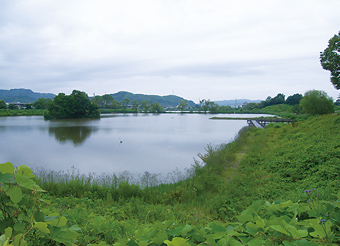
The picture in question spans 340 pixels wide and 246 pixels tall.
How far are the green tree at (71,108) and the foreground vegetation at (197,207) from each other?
4202 cm

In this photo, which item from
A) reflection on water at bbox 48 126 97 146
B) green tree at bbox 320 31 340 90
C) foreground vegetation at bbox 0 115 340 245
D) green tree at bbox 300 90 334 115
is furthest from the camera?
green tree at bbox 300 90 334 115

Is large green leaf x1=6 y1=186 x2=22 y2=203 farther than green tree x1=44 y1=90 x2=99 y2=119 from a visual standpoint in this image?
No

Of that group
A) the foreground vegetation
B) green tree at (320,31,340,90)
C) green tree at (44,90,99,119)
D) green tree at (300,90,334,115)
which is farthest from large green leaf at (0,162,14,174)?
green tree at (44,90,99,119)

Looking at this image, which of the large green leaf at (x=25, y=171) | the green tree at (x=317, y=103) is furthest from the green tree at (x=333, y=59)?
the green tree at (x=317, y=103)

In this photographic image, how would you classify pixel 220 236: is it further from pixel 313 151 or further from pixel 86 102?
pixel 86 102

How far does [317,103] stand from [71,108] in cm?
4480

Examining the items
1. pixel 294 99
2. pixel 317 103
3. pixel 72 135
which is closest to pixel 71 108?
pixel 72 135

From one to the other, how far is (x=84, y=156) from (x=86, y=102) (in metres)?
41.0

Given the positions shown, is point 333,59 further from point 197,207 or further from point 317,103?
point 317,103

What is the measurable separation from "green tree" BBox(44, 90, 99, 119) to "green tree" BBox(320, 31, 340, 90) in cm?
4625

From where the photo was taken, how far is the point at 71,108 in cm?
4822

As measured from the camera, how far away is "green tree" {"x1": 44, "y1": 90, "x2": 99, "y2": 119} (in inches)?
1816

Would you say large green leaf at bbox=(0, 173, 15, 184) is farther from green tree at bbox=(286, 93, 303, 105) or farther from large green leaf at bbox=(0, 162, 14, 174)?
green tree at bbox=(286, 93, 303, 105)

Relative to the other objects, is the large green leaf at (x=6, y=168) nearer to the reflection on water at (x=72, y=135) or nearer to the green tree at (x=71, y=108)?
the reflection on water at (x=72, y=135)
